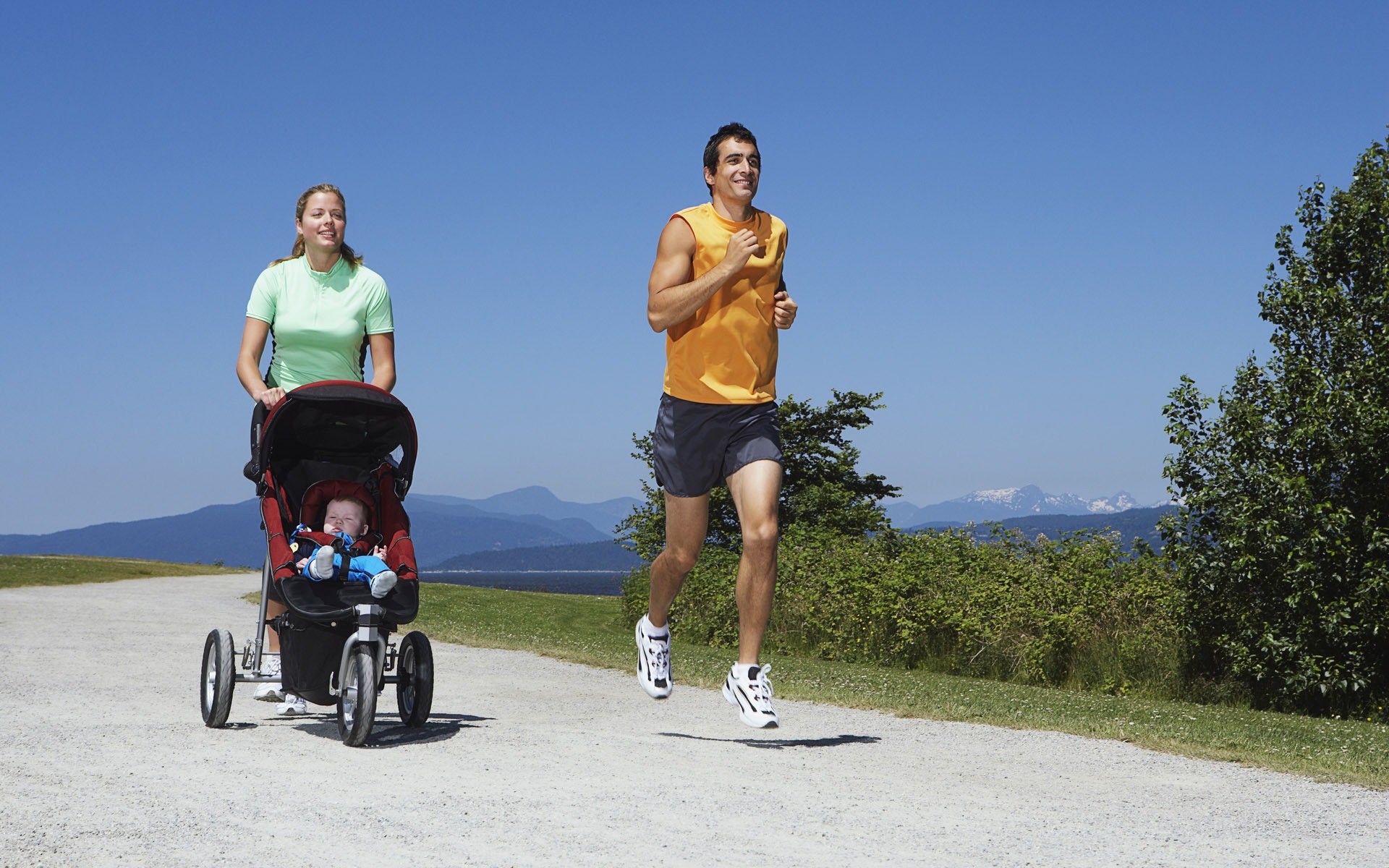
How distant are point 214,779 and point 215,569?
32932 millimetres

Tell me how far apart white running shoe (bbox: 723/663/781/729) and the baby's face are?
1932 mm

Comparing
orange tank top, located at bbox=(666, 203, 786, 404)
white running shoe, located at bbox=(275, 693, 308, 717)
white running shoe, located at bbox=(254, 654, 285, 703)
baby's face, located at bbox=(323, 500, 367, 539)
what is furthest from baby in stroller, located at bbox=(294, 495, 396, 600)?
orange tank top, located at bbox=(666, 203, 786, 404)

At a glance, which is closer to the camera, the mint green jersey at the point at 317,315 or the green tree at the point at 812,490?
the mint green jersey at the point at 317,315

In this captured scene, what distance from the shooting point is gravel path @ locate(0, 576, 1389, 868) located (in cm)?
370

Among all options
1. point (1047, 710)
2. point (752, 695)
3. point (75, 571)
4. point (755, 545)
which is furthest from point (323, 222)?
point (75, 571)

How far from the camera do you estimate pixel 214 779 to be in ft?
15.2

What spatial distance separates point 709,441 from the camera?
5.82 m

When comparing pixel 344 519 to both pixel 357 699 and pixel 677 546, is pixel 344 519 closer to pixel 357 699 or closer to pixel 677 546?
pixel 357 699

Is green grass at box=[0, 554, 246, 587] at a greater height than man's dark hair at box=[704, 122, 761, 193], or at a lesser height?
lesser

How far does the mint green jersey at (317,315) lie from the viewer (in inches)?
245

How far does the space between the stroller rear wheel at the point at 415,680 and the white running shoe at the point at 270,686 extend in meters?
0.60

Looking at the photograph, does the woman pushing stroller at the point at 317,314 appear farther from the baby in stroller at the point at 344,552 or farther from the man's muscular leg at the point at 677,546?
the man's muscular leg at the point at 677,546

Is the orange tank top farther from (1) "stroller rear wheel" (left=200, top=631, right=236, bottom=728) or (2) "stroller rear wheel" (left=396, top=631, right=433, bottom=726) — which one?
(1) "stroller rear wheel" (left=200, top=631, right=236, bottom=728)

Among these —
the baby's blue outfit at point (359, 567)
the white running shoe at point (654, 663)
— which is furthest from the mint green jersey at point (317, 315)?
the white running shoe at point (654, 663)
